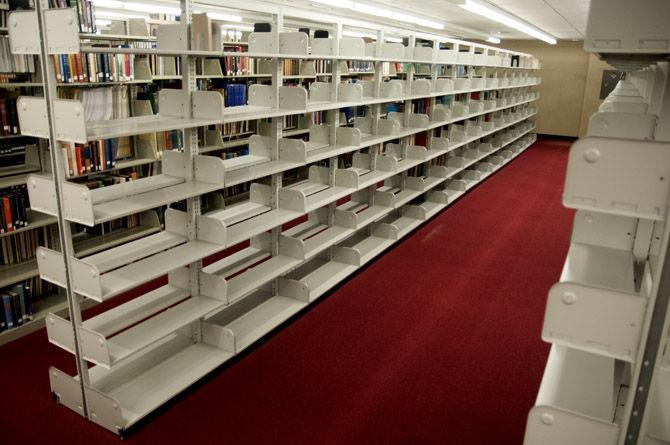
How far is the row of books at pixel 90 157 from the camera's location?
3.88 m

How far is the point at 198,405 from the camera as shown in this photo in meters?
2.94

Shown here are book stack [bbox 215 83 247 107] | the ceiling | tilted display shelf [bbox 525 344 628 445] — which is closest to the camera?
tilted display shelf [bbox 525 344 628 445]

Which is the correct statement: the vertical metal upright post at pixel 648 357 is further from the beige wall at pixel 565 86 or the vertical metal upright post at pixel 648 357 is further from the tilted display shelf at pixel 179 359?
the beige wall at pixel 565 86

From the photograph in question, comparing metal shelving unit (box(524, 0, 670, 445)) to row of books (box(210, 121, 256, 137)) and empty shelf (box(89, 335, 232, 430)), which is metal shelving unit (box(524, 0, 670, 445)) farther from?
row of books (box(210, 121, 256, 137))

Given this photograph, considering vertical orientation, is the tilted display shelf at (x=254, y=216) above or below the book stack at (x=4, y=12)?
below

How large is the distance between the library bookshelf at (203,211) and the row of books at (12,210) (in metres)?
0.22

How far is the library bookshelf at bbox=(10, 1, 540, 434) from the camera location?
8.22 feet

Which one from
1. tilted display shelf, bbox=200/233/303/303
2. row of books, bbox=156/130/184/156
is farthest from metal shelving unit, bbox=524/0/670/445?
row of books, bbox=156/130/184/156

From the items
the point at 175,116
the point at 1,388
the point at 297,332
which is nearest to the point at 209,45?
the point at 175,116

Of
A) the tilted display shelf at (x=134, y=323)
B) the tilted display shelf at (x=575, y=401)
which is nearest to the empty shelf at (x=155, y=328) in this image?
the tilted display shelf at (x=134, y=323)

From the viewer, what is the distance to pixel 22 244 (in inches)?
148

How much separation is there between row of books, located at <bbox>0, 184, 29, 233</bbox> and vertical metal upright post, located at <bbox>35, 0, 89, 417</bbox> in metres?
1.23

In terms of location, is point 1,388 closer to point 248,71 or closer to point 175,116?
point 175,116

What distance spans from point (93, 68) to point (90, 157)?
2.21 ft
